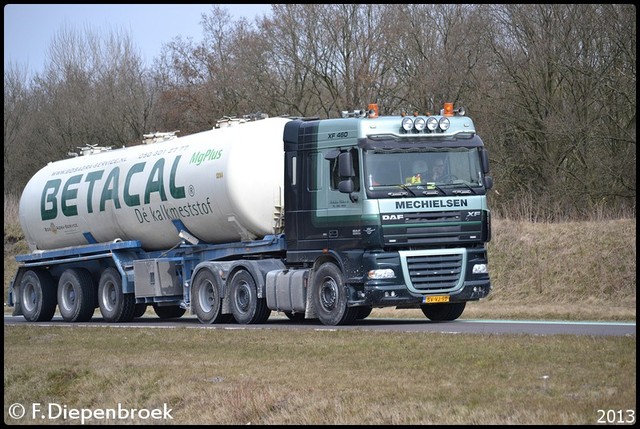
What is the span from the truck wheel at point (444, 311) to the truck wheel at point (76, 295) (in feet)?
29.0

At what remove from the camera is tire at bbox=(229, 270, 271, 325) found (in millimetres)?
22797

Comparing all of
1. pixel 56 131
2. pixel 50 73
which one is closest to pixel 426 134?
pixel 56 131

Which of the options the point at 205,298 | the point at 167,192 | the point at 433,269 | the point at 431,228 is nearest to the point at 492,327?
the point at 433,269

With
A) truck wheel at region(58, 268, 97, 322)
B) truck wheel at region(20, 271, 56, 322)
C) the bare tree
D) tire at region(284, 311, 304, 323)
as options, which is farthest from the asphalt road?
the bare tree

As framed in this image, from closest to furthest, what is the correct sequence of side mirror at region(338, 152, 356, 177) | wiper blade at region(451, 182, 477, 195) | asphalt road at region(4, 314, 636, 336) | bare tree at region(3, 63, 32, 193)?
asphalt road at region(4, 314, 636, 336)
side mirror at region(338, 152, 356, 177)
wiper blade at region(451, 182, 477, 195)
bare tree at region(3, 63, 32, 193)

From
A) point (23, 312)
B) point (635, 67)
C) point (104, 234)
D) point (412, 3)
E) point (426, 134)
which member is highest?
point (412, 3)

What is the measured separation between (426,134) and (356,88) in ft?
70.5

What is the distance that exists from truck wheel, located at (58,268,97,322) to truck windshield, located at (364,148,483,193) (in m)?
10.2

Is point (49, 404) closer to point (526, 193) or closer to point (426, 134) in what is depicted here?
point (426, 134)

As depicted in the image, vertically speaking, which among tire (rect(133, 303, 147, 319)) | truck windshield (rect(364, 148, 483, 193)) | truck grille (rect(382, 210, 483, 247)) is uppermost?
truck windshield (rect(364, 148, 483, 193))

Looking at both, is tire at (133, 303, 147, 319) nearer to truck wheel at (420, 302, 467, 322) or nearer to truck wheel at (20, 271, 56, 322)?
truck wheel at (20, 271, 56, 322)

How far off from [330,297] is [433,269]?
1953 mm

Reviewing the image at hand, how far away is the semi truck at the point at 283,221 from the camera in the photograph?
67.1 feet

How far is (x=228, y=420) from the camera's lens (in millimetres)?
12047
